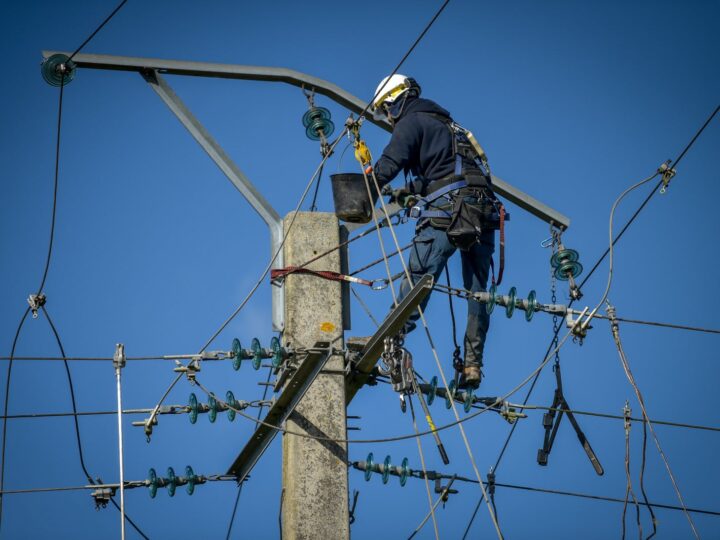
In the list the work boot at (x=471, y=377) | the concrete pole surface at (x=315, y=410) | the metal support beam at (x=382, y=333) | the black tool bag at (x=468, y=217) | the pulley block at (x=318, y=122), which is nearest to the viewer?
the metal support beam at (x=382, y=333)

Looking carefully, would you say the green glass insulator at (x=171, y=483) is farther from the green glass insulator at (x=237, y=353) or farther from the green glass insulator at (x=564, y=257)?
the green glass insulator at (x=564, y=257)

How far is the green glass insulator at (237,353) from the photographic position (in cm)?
951

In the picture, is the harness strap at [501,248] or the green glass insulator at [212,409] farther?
the harness strap at [501,248]

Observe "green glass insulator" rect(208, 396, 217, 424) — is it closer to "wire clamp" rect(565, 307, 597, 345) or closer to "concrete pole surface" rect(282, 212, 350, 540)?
"concrete pole surface" rect(282, 212, 350, 540)

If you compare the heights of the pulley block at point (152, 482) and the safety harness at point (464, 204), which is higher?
the safety harness at point (464, 204)

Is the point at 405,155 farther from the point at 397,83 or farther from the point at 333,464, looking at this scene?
the point at 333,464

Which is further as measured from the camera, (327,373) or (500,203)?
(500,203)

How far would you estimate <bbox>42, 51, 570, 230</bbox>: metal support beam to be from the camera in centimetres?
1038

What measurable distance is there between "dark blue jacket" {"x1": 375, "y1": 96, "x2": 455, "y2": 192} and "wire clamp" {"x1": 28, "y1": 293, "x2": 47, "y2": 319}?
2.43 m

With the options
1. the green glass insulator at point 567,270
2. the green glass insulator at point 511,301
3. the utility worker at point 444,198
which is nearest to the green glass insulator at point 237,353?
the utility worker at point 444,198

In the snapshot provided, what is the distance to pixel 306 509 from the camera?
30.5ft

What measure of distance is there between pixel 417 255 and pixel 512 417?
1.33 meters

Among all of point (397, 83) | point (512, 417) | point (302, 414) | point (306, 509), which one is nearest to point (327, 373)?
point (302, 414)

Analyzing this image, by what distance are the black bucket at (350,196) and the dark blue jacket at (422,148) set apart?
196 mm
